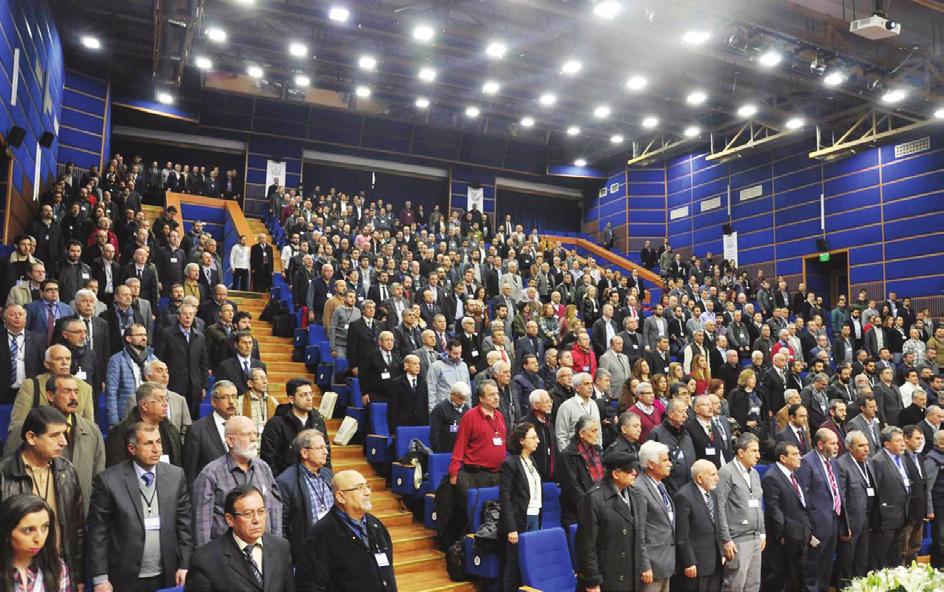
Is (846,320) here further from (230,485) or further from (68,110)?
(68,110)

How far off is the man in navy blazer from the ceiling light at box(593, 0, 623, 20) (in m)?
6.42

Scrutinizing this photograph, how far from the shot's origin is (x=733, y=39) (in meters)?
10.4

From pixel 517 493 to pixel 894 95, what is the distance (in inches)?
408

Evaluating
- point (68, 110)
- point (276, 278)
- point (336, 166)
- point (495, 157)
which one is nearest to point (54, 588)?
point (276, 278)

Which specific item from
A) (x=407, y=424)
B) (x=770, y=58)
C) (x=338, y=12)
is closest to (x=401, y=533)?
(x=407, y=424)

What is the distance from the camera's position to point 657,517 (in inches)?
155

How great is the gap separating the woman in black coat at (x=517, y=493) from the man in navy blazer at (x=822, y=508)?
6.90 feet

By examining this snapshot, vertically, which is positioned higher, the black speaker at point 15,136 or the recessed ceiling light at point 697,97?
the recessed ceiling light at point 697,97

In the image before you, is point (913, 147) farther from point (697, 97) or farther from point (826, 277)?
point (697, 97)

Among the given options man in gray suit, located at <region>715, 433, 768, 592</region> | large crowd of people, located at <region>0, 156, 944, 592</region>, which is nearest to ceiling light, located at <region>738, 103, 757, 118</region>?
large crowd of people, located at <region>0, 156, 944, 592</region>

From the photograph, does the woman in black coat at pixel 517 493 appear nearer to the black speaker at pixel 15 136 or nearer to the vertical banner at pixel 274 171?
the black speaker at pixel 15 136

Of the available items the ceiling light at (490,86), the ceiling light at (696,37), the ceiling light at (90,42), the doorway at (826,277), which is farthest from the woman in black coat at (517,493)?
the doorway at (826,277)

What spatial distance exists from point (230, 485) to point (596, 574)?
1772mm

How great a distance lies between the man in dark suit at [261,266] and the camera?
30.9 ft
